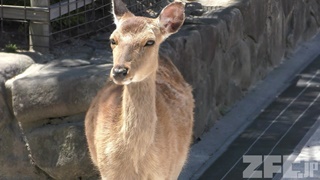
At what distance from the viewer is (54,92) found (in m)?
6.95

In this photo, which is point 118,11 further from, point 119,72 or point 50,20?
point 50,20

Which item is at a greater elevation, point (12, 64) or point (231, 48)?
point (12, 64)

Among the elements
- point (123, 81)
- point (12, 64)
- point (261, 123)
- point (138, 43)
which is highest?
point (138, 43)

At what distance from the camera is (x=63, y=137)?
23.2 feet

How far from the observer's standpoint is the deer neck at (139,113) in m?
5.30

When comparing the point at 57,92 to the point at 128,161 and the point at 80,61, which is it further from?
the point at 128,161

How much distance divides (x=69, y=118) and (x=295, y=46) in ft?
19.0

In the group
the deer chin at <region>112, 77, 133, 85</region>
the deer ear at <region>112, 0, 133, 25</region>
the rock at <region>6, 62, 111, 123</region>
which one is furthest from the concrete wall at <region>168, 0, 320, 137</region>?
the deer chin at <region>112, 77, 133, 85</region>

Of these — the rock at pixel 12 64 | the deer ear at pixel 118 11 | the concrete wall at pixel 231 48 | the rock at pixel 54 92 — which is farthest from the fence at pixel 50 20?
the deer ear at pixel 118 11

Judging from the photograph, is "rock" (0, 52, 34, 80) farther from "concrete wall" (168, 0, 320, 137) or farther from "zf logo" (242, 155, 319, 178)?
"zf logo" (242, 155, 319, 178)

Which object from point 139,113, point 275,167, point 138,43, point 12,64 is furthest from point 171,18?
point 275,167

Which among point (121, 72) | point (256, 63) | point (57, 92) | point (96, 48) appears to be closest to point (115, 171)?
point (121, 72)

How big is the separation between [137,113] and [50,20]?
99.7 inches

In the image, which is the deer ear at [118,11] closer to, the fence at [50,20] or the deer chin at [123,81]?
the deer chin at [123,81]
